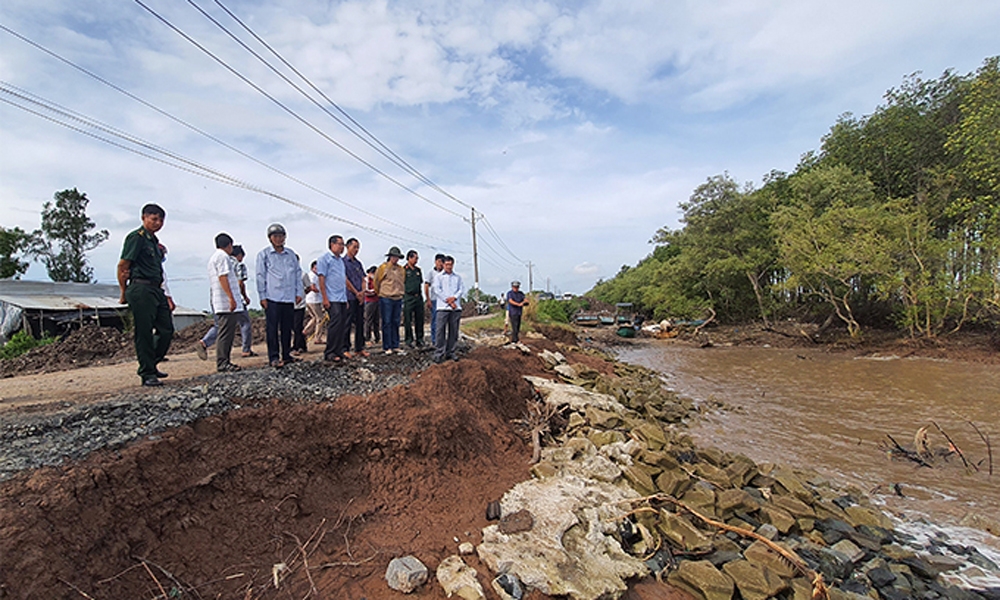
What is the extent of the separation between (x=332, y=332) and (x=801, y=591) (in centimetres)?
581

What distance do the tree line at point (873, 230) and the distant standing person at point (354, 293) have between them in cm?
1768

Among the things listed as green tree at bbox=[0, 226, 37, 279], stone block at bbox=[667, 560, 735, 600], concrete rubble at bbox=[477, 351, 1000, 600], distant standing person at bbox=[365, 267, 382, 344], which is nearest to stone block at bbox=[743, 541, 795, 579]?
concrete rubble at bbox=[477, 351, 1000, 600]

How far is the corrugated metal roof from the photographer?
46.3ft

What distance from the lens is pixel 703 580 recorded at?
11.2ft

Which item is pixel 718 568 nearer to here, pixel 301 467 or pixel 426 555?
pixel 426 555

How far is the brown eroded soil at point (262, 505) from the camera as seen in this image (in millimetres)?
2252

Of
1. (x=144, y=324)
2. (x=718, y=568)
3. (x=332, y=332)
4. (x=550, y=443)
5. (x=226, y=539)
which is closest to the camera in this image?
(x=226, y=539)

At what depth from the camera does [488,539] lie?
11.0 ft

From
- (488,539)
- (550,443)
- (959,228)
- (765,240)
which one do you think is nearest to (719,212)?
(765,240)

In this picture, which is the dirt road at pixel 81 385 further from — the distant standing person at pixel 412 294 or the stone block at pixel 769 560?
the stone block at pixel 769 560

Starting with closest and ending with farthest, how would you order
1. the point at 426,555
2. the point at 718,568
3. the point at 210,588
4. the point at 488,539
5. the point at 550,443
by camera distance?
1. the point at 210,588
2. the point at 426,555
3. the point at 488,539
4. the point at 718,568
5. the point at 550,443

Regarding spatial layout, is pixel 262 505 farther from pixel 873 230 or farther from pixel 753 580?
pixel 873 230

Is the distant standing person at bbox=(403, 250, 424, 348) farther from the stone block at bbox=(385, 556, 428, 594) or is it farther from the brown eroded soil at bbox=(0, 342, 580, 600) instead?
the stone block at bbox=(385, 556, 428, 594)

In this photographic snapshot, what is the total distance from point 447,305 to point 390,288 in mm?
1249
